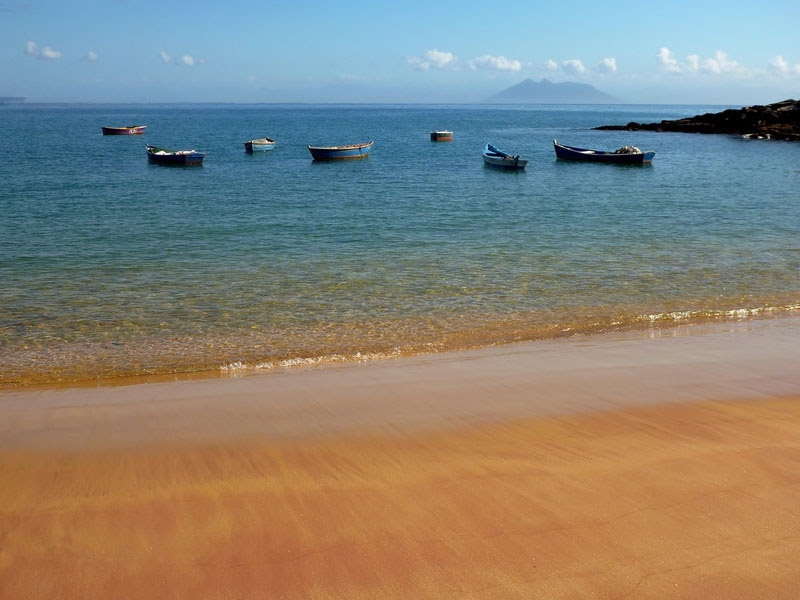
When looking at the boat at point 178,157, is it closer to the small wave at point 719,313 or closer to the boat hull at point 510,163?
the boat hull at point 510,163

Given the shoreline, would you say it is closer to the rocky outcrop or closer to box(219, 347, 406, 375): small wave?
box(219, 347, 406, 375): small wave

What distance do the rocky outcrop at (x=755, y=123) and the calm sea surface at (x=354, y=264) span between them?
40223 millimetres

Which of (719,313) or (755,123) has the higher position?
(755,123)

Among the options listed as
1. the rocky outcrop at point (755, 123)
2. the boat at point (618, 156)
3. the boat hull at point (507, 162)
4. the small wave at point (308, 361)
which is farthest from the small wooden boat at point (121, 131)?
the small wave at point (308, 361)

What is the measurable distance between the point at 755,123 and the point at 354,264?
8073cm

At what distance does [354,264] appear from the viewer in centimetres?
1903

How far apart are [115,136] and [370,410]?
302 feet

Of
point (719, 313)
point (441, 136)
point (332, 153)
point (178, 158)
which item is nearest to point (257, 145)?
point (332, 153)

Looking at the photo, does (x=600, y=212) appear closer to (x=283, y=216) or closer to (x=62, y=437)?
(x=283, y=216)

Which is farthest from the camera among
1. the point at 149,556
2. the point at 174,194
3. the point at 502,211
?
the point at 174,194

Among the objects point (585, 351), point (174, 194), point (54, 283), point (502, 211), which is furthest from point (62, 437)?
point (174, 194)

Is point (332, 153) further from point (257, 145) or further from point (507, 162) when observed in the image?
point (507, 162)

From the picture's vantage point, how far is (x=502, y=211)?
30.2 metres

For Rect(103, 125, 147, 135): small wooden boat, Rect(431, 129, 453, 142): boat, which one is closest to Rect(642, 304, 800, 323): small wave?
Rect(431, 129, 453, 142): boat
